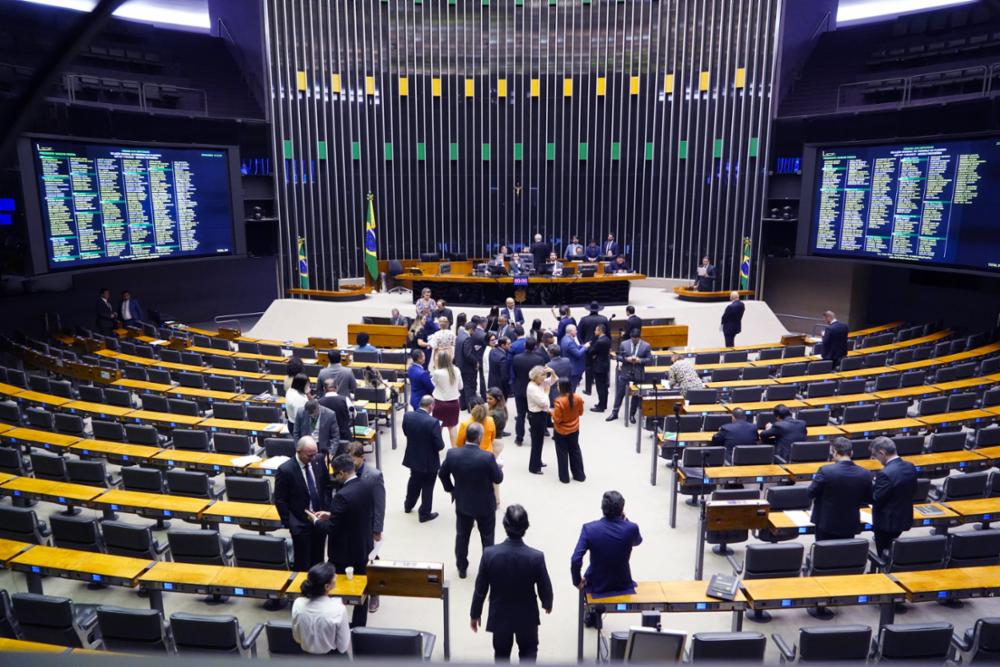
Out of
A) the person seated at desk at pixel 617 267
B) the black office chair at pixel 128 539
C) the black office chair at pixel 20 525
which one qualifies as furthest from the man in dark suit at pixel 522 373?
the person seated at desk at pixel 617 267

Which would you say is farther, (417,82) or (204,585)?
(417,82)

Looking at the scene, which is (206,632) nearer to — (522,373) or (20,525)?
(20,525)

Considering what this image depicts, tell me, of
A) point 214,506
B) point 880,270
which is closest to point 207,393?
point 214,506

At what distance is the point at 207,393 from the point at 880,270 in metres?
15.2

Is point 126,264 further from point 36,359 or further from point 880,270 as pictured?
point 880,270

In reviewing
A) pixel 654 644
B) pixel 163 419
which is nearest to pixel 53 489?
pixel 163 419

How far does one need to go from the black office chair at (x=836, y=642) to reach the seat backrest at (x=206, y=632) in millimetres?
3322

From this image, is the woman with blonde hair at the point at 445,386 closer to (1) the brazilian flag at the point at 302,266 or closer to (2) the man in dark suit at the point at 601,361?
(2) the man in dark suit at the point at 601,361

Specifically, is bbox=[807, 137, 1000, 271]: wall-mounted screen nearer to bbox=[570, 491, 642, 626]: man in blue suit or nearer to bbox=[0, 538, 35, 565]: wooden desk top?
bbox=[570, 491, 642, 626]: man in blue suit

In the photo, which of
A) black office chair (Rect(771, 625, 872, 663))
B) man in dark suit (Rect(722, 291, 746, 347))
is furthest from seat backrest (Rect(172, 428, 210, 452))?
man in dark suit (Rect(722, 291, 746, 347))

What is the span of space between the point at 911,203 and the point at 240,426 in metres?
12.3

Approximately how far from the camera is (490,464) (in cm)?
539

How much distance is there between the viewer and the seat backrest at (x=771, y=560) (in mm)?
5094

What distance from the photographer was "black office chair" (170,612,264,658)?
13.4 ft
